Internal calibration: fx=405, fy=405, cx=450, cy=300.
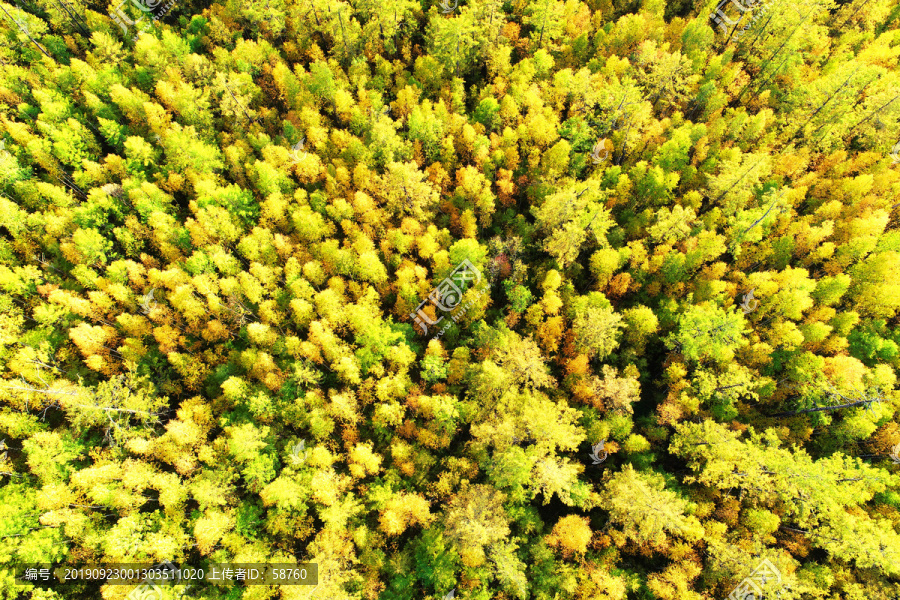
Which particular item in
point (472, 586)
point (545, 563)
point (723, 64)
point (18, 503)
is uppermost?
point (723, 64)

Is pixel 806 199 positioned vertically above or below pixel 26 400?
above

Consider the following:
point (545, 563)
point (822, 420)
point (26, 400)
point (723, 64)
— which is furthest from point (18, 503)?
point (723, 64)

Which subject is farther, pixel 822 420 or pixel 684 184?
pixel 684 184

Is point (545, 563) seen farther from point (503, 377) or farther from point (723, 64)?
point (723, 64)

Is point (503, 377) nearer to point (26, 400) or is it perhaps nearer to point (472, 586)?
point (472, 586)

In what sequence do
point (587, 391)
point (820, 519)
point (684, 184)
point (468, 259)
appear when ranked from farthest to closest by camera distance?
point (684, 184), point (468, 259), point (587, 391), point (820, 519)

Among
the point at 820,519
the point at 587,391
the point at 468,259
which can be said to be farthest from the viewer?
the point at 468,259
